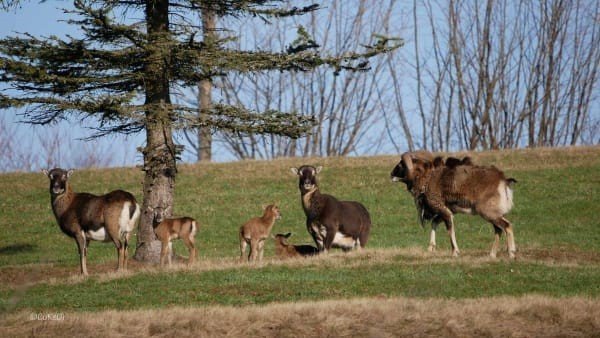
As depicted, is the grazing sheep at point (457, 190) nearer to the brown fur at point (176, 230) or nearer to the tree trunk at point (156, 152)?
the brown fur at point (176, 230)

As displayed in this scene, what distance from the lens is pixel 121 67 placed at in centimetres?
1922

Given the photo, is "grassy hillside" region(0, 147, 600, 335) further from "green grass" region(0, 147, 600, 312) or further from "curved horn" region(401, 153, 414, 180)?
"curved horn" region(401, 153, 414, 180)

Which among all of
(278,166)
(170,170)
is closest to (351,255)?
(170,170)

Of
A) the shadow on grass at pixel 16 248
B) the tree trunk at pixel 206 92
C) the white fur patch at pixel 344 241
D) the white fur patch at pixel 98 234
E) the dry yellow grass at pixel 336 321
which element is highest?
the tree trunk at pixel 206 92

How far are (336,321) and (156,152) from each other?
833 centimetres

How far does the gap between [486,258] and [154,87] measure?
7565 mm

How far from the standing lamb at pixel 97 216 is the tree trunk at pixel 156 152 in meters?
1.52

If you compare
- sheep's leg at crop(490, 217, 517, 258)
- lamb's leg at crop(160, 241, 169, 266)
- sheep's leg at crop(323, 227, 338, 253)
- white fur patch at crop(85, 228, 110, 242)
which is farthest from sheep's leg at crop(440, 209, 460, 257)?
white fur patch at crop(85, 228, 110, 242)

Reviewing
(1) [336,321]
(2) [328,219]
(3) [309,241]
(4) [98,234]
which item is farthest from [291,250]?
(1) [336,321]

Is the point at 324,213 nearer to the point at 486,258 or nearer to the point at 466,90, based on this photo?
the point at 486,258

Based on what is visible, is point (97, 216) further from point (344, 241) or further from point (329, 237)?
point (344, 241)

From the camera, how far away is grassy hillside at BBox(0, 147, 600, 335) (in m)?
15.0

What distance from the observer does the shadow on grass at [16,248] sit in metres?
26.7

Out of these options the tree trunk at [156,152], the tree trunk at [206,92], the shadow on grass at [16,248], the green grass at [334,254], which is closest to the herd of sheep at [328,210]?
the tree trunk at [156,152]
